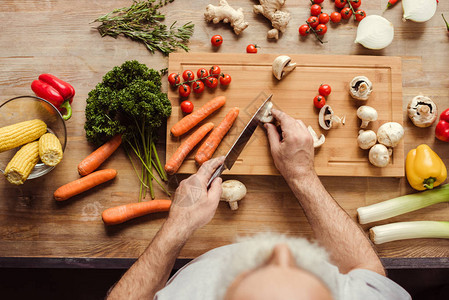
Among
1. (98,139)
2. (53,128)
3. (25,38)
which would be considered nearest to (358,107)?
(98,139)

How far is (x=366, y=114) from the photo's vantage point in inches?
84.0

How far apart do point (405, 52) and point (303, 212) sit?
51.3 inches

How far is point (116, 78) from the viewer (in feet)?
6.89

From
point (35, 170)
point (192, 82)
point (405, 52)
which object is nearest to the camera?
point (35, 170)

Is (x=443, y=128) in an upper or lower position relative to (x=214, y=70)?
lower

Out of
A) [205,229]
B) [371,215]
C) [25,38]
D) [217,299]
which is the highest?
[25,38]

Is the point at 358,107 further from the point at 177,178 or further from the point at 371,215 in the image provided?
the point at 177,178

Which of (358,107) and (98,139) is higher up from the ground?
(358,107)

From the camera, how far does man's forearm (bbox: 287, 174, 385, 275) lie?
1.77m

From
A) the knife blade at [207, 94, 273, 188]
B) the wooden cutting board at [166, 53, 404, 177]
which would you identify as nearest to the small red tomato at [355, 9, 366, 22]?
the wooden cutting board at [166, 53, 404, 177]

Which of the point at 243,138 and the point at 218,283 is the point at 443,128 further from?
the point at 218,283

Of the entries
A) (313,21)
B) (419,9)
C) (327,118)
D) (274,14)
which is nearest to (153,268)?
(327,118)

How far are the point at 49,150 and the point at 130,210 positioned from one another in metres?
0.59

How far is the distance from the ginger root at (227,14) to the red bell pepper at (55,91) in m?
1.03
